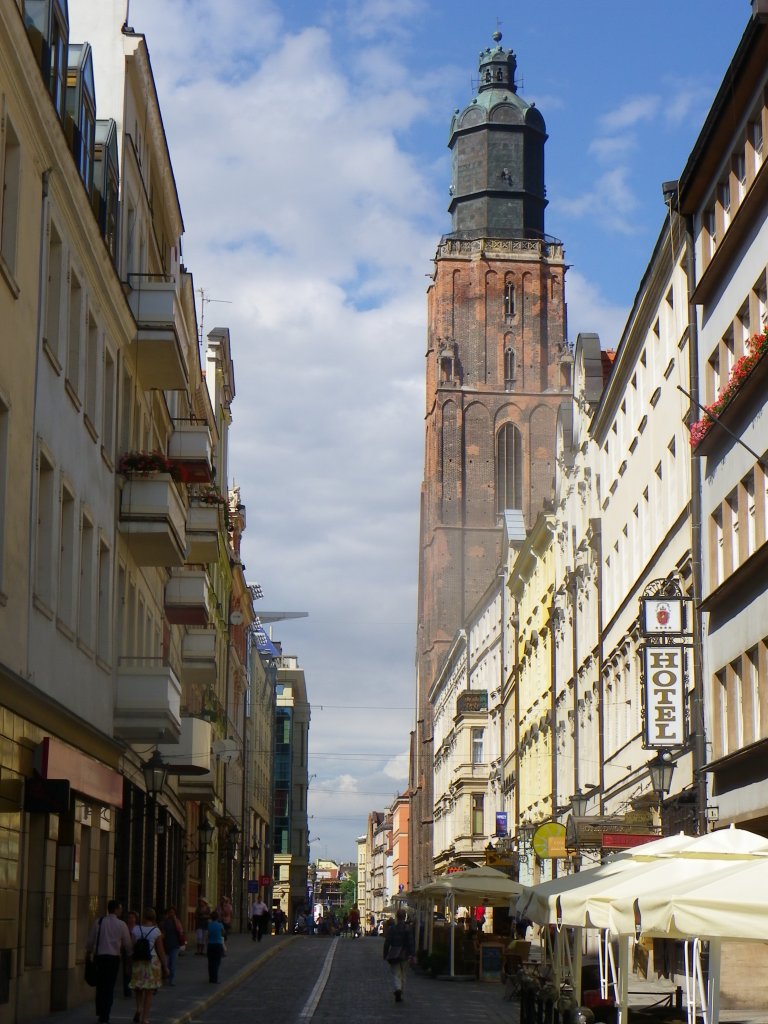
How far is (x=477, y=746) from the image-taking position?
8744 centimetres

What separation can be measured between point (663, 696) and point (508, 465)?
84.6 m

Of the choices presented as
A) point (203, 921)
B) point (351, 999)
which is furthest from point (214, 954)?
point (203, 921)

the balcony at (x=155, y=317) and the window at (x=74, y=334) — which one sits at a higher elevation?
the balcony at (x=155, y=317)

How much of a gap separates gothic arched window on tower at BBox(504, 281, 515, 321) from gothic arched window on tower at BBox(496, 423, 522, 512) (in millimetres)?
8120

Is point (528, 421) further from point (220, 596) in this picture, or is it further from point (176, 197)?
point (176, 197)

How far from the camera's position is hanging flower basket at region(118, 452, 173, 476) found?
2889 cm

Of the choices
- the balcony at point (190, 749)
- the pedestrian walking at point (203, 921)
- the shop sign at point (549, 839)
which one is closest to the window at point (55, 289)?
the balcony at point (190, 749)

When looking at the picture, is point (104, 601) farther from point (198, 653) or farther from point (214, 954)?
point (198, 653)

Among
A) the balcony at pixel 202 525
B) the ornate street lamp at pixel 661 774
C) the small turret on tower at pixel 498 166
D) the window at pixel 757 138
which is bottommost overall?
the ornate street lamp at pixel 661 774

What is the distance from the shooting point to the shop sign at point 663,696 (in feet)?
102

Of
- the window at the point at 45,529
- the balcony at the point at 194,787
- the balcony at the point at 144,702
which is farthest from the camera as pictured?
the balcony at the point at 194,787

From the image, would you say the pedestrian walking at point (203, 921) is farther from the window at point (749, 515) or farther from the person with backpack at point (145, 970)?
the person with backpack at point (145, 970)

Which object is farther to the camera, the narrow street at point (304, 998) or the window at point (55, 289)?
the narrow street at point (304, 998)

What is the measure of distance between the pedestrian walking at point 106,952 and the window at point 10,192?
27.9 ft
